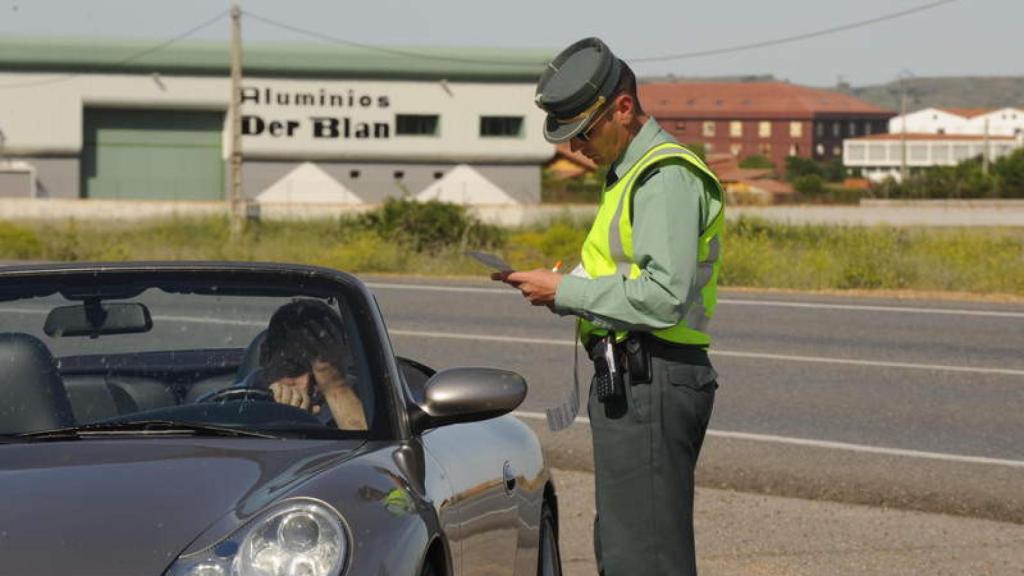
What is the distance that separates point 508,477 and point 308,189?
78.5 m

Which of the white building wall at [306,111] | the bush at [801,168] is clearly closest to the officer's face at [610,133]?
the white building wall at [306,111]

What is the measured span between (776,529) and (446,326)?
11.5 meters

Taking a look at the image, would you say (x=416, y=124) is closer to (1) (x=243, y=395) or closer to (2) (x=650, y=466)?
(1) (x=243, y=395)

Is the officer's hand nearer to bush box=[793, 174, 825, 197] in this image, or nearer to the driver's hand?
the driver's hand

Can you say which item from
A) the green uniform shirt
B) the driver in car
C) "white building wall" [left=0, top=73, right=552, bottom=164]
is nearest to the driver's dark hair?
the driver in car

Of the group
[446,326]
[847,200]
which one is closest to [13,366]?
[446,326]

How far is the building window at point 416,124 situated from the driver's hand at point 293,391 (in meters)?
80.0

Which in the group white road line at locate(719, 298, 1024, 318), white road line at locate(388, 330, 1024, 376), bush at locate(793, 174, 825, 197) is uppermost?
bush at locate(793, 174, 825, 197)

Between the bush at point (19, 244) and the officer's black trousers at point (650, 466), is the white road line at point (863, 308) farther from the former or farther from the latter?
the officer's black trousers at point (650, 466)

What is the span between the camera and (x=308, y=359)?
5312 mm

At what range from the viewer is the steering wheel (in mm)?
5219

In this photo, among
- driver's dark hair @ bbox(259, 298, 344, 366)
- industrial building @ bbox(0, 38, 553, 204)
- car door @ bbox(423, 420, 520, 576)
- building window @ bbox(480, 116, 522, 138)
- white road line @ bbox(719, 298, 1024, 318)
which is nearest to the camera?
car door @ bbox(423, 420, 520, 576)

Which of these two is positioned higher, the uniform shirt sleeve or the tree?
the tree

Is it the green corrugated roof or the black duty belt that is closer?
the black duty belt
